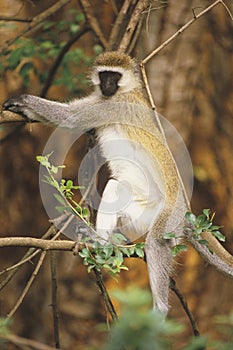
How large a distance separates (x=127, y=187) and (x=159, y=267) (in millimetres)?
935

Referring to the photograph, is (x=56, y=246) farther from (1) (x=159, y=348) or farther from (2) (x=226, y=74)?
(2) (x=226, y=74)

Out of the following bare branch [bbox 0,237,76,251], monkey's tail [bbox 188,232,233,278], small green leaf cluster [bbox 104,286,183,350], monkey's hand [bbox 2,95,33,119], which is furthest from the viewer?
monkey's hand [bbox 2,95,33,119]

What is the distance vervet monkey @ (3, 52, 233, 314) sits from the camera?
446cm

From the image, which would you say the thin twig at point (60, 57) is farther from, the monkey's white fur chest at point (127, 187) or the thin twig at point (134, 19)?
the monkey's white fur chest at point (127, 187)

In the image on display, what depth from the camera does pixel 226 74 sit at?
6.47m

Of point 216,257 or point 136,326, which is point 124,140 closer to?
point 216,257

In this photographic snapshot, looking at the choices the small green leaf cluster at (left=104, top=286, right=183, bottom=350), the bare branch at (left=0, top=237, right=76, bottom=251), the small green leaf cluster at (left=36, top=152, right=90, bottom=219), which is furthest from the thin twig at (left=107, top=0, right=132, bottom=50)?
the small green leaf cluster at (left=104, top=286, right=183, bottom=350)

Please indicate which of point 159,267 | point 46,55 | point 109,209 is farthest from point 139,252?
point 46,55

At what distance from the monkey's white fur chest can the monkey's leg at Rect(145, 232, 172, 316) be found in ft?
1.65

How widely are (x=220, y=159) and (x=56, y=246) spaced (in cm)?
349

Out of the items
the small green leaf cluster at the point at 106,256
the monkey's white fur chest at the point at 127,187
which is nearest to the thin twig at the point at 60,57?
the monkey's white fur chest at the point at 127,187

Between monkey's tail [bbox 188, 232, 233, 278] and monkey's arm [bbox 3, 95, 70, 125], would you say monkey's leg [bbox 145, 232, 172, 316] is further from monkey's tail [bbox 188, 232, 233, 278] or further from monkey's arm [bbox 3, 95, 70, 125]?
monkey's arm [bbox 3, 95, 70, 125]

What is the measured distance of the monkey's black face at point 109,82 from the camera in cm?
487

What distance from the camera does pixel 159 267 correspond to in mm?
3996
